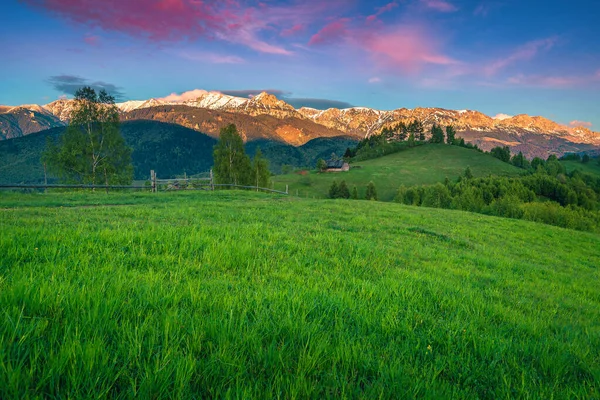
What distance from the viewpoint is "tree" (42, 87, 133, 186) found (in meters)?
46.0

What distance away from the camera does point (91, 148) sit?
4750 cm

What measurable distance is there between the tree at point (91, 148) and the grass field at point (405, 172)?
7584 centimetres

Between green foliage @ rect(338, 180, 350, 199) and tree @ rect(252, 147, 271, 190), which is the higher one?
tree @ rect(252, 147, 271, 190)

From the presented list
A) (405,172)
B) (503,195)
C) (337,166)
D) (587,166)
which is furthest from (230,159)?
(587,166)

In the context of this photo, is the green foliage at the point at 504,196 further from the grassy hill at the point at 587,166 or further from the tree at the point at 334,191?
the grassy hill at the point at 587,166

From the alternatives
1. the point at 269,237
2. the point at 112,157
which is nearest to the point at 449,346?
the point at 269,237

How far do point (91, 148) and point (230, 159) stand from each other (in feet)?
92.6

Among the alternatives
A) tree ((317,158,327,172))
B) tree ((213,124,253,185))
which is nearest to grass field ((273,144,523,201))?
tree ((317,158,327,172))

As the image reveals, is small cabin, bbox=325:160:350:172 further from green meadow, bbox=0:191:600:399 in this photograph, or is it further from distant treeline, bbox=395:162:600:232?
green meadow, bbox=0:191:600:399

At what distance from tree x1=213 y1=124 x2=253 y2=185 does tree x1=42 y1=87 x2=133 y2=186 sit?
21841 mm

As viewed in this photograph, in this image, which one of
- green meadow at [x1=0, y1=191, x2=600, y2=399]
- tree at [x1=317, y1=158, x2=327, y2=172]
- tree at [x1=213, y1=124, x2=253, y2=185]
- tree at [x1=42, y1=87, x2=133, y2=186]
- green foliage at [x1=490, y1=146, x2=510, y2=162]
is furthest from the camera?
green foliage at [x1=490, y1=146, x2=510, y2=162]

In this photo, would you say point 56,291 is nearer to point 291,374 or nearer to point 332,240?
point 291,374

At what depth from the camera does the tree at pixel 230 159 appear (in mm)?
69875

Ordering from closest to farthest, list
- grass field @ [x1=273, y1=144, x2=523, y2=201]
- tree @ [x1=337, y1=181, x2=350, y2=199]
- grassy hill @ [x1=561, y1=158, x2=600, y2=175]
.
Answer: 1. tree @ [x1=337, y1=181, x2=350, y2=199]
2. grass field @ [x1=273, y1=144, x2=523, y2=201]
3. grassy hill @ [x1=561, y1=158, x2=600, y2=175]
